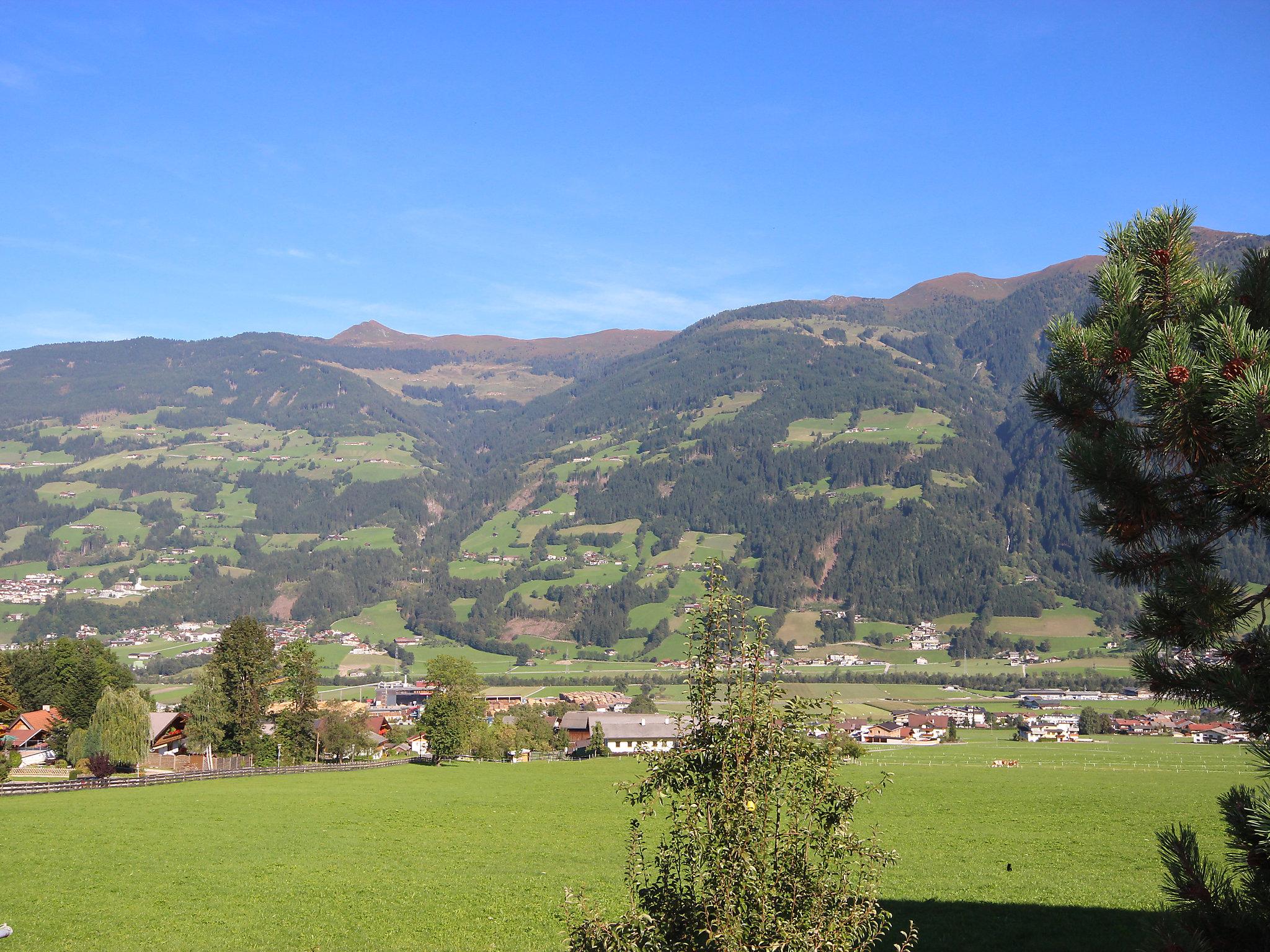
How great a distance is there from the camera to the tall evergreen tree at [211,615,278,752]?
61.0 meters

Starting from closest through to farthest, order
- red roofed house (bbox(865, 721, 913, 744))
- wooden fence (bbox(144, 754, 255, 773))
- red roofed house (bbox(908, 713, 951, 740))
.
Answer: wooden fence (bbox(144, 754, 255, 773)) → red roofed house (bbox(908, 713, 951, 740)) → red roofed house (bbox(865, 721, 913, 744))

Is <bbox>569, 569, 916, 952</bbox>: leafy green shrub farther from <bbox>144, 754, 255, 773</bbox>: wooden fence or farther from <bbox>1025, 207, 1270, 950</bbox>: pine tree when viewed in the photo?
<bbox>144, 754, 255, 773</bbox>: wooden fence

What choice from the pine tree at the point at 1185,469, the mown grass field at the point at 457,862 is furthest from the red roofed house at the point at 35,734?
the pine tree at the point at 1185,469

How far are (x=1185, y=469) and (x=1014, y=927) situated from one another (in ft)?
45.0

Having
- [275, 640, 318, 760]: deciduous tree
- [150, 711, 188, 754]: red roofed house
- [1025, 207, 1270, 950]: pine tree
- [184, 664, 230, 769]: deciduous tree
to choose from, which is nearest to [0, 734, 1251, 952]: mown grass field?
[1025, 207, 1270, 950]: pine tree

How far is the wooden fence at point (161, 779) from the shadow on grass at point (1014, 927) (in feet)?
123

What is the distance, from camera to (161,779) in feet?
157

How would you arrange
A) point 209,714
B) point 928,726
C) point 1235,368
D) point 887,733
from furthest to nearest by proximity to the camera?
point 928,726 → point 887,733 → point 209,714 → point 1235,368

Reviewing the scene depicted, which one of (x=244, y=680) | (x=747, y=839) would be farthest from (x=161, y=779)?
(x=747, y=839)

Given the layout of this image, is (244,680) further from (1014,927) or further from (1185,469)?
(1185,469)

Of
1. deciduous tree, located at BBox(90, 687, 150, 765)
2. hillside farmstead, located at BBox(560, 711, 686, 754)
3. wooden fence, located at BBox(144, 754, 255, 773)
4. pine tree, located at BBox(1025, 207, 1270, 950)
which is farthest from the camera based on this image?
hillside farmstead, located at BBox(560, 711, 686, 754)

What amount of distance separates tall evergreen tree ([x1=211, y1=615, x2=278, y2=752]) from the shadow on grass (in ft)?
170

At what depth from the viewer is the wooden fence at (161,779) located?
3994 cm

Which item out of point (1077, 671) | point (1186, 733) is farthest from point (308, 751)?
point (1077, 671)
